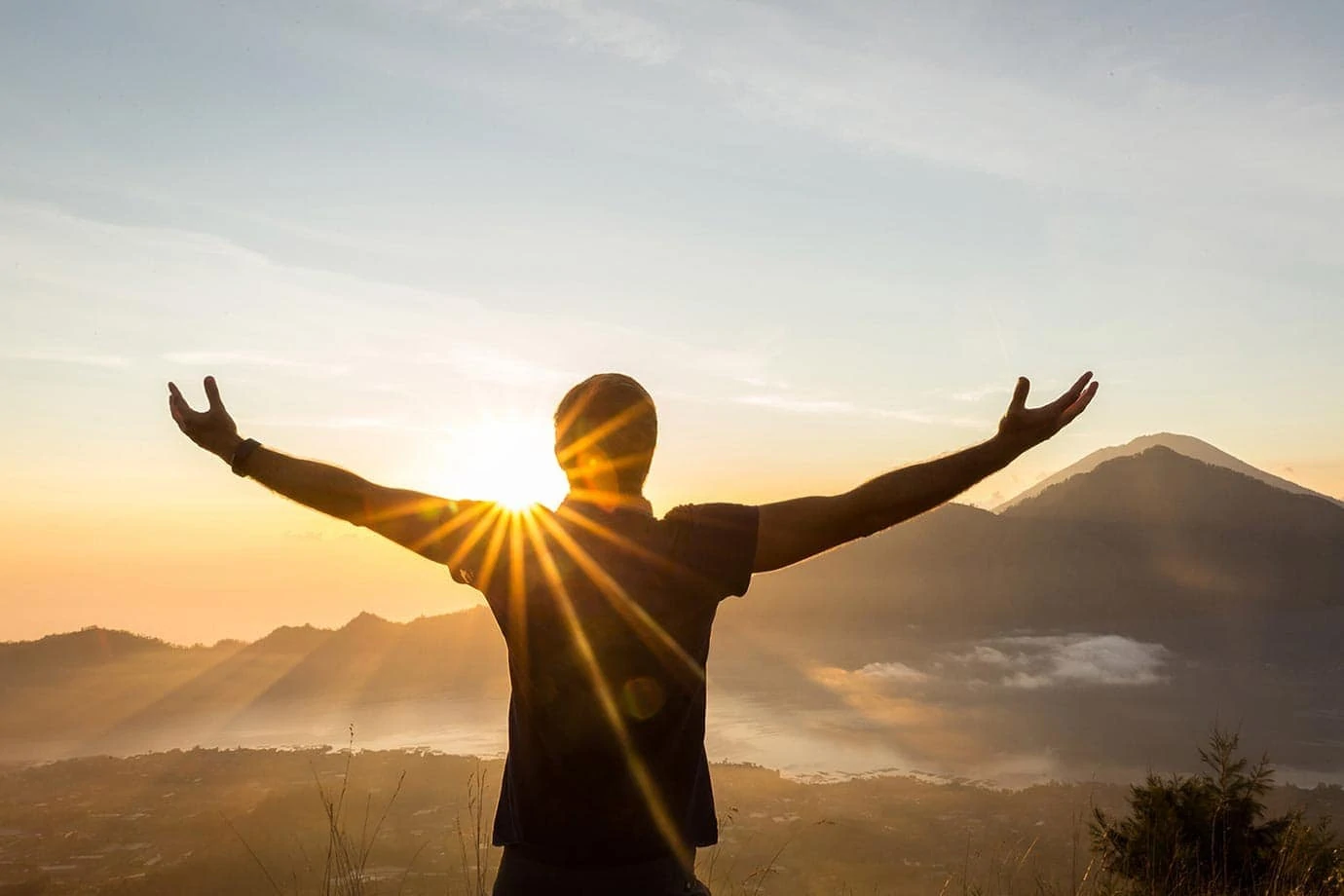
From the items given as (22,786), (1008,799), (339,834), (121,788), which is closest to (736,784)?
(1008,799)

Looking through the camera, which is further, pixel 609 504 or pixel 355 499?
pixel 355 499

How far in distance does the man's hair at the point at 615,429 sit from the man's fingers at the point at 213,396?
1.25 metres

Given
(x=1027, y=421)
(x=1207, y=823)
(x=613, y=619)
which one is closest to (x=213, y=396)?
(x=613, y=619)

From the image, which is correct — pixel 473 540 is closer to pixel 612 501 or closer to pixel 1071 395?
pixel 612 501

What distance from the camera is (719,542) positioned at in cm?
241

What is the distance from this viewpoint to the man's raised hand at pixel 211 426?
296 cm

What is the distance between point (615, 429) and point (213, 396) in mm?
1444

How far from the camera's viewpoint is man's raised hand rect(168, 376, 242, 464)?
2955mm

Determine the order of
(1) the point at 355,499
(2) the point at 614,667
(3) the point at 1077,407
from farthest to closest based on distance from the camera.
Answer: (3) the point at 1077,407 < (1) the point at 355,499 < (2) the point at 614,667

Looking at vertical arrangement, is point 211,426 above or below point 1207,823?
above

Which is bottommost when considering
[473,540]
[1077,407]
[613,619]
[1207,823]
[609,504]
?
[1207,823]

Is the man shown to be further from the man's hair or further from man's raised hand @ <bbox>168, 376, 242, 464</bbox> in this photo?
man's raised hand @ <bbox>168, 376, 242, 464</bbox>

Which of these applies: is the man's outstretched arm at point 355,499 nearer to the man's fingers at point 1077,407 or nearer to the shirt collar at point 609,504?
the shirt collar at point 609,504

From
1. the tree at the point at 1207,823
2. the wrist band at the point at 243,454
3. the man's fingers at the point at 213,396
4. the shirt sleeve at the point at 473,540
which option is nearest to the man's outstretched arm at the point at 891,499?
the shirt sleeve at the point at 473,540
